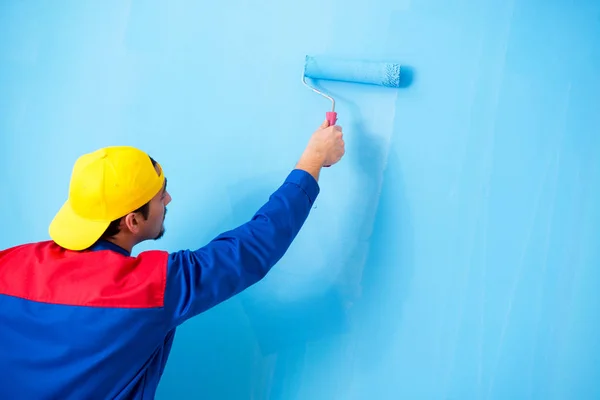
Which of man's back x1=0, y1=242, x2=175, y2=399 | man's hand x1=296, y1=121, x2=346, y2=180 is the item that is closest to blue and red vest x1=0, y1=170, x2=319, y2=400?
man's back x1=0, y1=242, x2=175, y2=399

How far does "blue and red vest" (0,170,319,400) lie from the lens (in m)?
0.84

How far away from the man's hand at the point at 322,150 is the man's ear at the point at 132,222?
1.00ft

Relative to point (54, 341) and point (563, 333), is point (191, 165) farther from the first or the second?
point (563, 333)

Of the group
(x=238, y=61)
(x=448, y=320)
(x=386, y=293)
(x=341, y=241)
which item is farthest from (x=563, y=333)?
(x=238, y=61)

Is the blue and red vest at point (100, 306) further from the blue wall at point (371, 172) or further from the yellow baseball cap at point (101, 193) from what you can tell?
the blue wall at point (371, 172)

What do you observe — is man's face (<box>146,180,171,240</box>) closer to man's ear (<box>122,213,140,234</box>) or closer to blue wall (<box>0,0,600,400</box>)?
man's ear (<box>122,213,140,234</box>)

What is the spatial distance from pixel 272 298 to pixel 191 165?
1.15 ft

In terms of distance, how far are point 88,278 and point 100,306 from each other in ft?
0.17

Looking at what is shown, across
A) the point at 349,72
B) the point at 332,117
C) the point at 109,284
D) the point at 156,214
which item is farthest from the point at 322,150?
the point at 109,284

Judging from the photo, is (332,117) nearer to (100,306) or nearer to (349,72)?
(349,72)

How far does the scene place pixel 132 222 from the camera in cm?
95

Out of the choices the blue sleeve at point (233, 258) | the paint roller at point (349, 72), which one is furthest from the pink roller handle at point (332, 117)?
the blue sleeve at point (233, 258)

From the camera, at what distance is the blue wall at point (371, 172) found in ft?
3.33

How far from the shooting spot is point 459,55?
1071 mm
